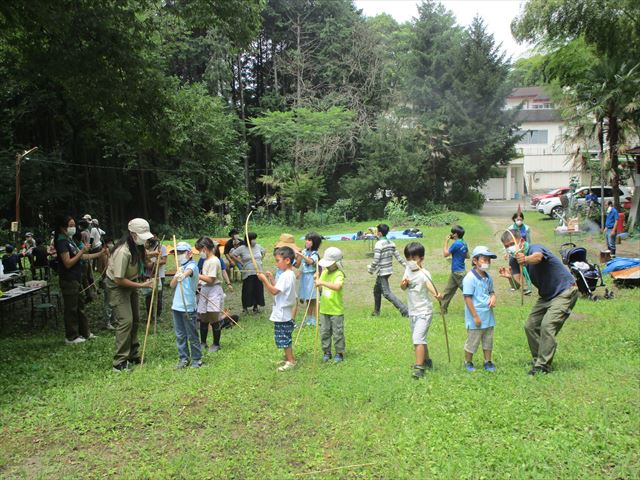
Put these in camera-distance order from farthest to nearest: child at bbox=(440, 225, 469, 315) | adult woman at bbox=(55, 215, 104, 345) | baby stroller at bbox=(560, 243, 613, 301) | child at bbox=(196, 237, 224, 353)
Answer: baby stroller at bbox=(560, 243, 613, 301) < child at bbox=(440, 225, 469, 315) < adult woman at bbox=(55, 215, 104, 345) < child at bbox=(196, 237, 224, 353)

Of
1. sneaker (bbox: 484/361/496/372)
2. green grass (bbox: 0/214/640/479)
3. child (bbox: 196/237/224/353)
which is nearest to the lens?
green grass (bbox: 0/214/640/479)

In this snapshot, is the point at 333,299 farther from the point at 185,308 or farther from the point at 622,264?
the point at 622,264

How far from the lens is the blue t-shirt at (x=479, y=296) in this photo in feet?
19.9

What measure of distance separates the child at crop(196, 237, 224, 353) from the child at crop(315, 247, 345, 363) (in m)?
1.59

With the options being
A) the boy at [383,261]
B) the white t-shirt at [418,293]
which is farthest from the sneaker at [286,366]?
the boy at [383,261]

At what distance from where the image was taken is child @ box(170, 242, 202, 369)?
6.70 meters

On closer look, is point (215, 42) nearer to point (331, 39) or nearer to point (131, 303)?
point (331, 39)

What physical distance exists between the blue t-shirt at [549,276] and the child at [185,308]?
422 cm

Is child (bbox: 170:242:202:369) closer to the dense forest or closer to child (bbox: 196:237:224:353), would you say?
child (bbox: 196:237:224:353)

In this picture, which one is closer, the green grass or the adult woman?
the green grass

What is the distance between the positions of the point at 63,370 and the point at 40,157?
1498 cm

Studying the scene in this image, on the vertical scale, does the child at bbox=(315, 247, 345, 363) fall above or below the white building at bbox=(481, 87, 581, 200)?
below

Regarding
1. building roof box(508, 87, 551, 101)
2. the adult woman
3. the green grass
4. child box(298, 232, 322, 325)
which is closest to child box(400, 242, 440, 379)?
the green grass

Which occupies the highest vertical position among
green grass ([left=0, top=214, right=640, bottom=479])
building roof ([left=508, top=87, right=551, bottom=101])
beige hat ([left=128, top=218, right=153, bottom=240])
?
building roof ([left=508, top=87, right=551, bottom=101])
